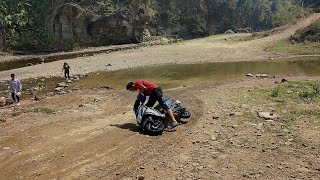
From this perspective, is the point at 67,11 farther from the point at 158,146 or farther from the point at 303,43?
the point at 158,146

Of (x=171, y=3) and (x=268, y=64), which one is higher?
(x=171, y=3)

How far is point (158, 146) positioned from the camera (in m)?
11.1

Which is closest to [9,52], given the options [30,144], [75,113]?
[75,113]

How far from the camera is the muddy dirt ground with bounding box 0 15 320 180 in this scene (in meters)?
9.40

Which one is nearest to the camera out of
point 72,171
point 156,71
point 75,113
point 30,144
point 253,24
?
point 72,171

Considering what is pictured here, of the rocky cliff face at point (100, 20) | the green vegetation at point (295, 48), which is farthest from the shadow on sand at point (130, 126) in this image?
the rocky cliff face at point (100, 20)

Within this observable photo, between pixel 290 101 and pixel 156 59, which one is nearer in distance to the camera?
pixel 290 101

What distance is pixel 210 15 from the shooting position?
120 meters

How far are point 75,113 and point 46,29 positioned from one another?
160ft

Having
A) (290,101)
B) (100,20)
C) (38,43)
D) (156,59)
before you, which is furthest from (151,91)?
(100,20)

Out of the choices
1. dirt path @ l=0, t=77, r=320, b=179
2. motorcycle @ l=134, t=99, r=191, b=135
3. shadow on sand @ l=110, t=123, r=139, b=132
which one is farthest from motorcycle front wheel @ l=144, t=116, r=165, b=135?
shadow on sand @ l=110, t=123, r=139, b=132

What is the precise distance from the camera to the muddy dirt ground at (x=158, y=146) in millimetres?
9398

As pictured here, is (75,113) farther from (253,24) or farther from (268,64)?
(253,24)

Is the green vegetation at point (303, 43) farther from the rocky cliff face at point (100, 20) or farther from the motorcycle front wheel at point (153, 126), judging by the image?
the motorcycle front wheel at point (153, 126)
